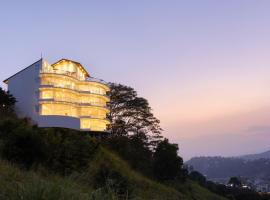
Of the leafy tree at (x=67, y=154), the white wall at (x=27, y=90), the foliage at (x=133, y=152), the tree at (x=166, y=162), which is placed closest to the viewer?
the leafy tree at (x=67, y=154)

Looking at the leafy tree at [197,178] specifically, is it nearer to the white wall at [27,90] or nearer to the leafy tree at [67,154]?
the white wall at [27,90]

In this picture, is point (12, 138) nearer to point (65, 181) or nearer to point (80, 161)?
point (80, 161)

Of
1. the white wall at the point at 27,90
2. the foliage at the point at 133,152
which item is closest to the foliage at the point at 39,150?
the white wall at the point at 27,90

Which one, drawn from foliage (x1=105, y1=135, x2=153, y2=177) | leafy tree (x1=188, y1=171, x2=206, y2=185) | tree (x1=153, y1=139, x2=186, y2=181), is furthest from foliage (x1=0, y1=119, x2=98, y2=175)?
leafy tree (x1=188, y1=171, x2=206, y2=185)

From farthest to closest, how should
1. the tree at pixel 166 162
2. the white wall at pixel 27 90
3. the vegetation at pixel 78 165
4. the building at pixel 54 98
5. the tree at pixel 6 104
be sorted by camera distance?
1. the tree at pixel 166 162
2. the white wall at pixel 27 90
3. the building at pixel 54 98
4. the tree at pixel 6 104
5. the vegetation at pixel 78 165

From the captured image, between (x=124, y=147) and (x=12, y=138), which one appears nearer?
(x=12, y=138)

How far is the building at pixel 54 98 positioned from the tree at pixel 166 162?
7701 millimetres

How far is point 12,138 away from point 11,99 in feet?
65.2

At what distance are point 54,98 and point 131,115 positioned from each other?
14.5m

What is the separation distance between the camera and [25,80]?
4525cm

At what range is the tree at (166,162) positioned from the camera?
50.1 meters

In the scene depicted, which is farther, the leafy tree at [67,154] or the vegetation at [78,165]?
the leafy tree at [67,154]

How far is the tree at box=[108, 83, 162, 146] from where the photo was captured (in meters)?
55.4

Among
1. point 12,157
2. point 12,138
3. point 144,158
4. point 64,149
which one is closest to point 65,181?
point 12,157
